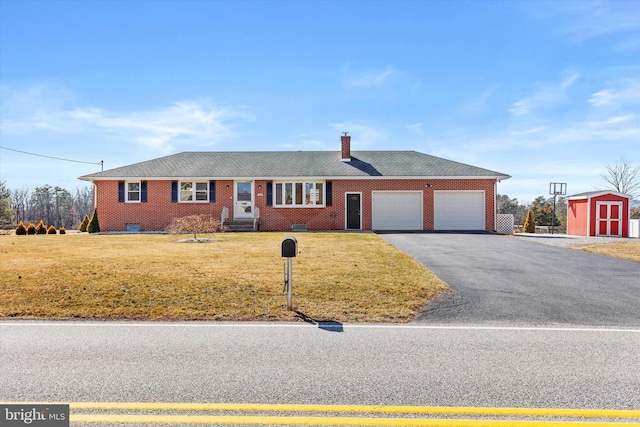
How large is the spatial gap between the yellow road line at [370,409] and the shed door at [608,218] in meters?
24.5

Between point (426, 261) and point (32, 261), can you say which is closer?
point (32, 261)

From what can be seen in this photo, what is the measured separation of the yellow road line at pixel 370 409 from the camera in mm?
3305

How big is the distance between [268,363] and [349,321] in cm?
209

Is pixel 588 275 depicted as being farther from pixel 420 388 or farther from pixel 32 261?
Answer: pixel 32 261

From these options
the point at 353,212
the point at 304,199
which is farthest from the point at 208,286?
the point at 353,212

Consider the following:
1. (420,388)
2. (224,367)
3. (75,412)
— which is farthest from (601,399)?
(75,412)

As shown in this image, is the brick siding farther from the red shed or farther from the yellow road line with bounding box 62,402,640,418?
the yellow road line with bounding box 62,402,640,418

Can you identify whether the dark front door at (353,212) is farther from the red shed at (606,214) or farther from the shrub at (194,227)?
the red shed at (606,214)

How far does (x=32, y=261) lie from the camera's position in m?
10.8

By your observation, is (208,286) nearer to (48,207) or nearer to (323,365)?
(323,365)

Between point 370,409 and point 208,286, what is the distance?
5376 millimetres

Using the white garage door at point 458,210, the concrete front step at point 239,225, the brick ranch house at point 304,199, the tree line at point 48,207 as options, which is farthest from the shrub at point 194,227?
the tree line at point 48,207

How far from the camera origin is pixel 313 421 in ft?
10.5

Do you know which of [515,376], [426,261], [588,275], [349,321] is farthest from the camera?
[426,261]
